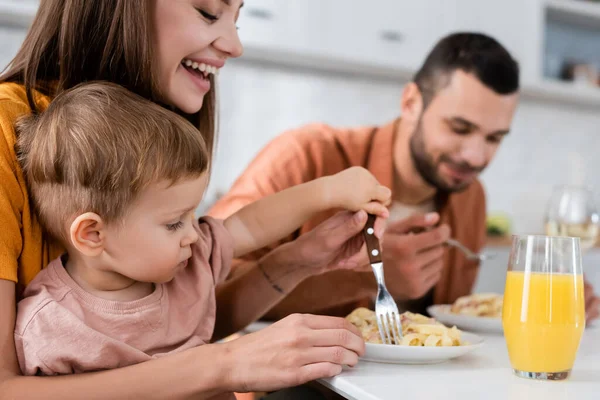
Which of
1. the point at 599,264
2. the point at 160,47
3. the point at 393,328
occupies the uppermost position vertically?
the point at 160,47

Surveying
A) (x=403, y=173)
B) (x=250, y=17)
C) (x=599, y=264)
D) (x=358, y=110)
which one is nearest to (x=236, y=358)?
(x=403, y=173)

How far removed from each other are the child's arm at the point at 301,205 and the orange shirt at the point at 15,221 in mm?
307

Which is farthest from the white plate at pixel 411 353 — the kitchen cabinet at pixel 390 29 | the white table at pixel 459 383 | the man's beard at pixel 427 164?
the kitchen cabinet at pixel 390 29

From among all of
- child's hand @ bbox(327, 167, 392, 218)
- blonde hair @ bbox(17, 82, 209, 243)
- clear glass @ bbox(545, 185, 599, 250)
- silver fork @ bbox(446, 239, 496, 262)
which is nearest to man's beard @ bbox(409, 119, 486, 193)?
silver fork @ bbox(446, 239, 496, 262)

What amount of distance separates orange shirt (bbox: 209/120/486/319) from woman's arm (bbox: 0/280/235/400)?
46cm

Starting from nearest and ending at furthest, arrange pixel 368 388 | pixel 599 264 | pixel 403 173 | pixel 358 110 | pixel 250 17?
pixel 368 388 → pixel 403 173 → pixel 250 17 → pixel 358 110 → pixel 599 264

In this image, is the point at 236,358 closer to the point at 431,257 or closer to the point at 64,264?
the point at 64,264

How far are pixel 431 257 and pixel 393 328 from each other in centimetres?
53

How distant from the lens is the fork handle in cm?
107

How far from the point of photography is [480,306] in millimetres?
1306

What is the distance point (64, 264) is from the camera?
38.0 inches

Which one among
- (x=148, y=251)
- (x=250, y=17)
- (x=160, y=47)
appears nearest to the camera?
(x=148, y=251)

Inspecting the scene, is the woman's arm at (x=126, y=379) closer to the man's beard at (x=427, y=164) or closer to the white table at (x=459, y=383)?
the white table at (x=459, y=383)

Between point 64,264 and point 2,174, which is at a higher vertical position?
point 2,174
